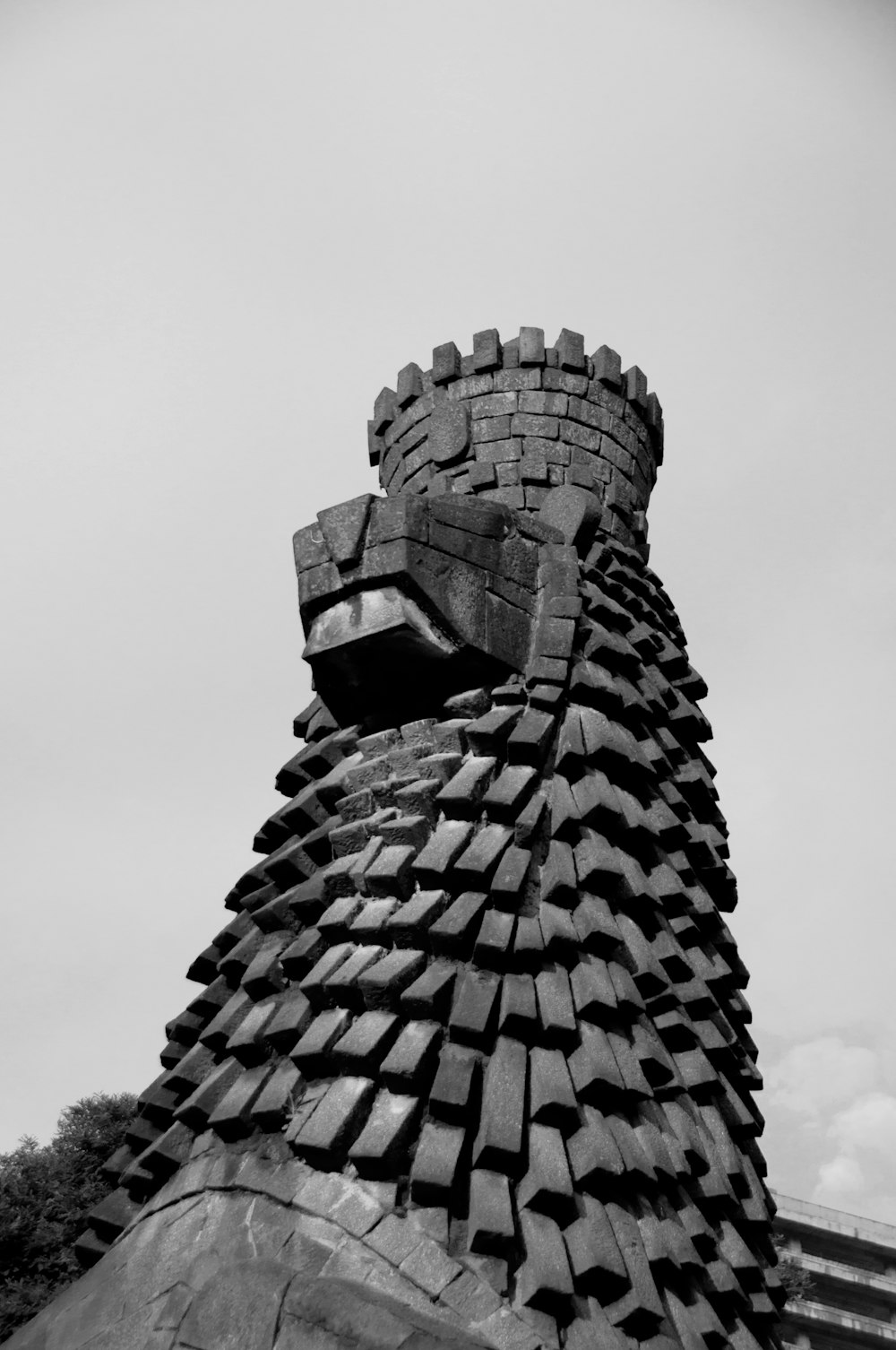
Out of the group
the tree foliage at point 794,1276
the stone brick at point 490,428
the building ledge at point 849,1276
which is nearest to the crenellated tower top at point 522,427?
the stone brick at point 490,428

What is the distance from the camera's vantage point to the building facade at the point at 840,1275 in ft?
65.1

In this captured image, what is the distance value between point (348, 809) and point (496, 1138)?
1.53 meters

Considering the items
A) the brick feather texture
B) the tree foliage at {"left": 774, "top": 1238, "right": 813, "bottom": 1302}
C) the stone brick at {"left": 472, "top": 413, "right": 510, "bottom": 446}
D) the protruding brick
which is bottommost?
the brick feather texture

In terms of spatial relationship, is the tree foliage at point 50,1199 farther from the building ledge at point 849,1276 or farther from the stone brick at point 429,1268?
the building ledge at point 849,1276

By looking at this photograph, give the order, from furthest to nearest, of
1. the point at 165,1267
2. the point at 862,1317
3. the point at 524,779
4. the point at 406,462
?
the point at 862,1317
the point at 406,462
the point at 524,779
the point at 165,1267

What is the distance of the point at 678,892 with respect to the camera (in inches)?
188

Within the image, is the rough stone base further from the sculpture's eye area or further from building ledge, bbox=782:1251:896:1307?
building ledge, bbox=782:1251:896:1307

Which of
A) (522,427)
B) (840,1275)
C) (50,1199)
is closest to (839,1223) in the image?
(840,1275)

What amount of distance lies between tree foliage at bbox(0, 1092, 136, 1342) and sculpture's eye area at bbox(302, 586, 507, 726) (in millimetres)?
7491

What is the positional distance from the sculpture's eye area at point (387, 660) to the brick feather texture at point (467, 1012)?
0.5 inches

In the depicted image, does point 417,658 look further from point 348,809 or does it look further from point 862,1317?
point 862,1317

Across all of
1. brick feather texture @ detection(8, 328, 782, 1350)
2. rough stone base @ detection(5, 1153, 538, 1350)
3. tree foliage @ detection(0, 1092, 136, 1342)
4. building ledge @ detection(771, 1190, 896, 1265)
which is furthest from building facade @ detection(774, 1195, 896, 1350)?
rough stone base @ detection(5, 1153, 538, 1350)

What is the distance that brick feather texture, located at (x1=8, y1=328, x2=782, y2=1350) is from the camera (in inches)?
137

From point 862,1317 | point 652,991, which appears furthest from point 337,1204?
point 862,1317
